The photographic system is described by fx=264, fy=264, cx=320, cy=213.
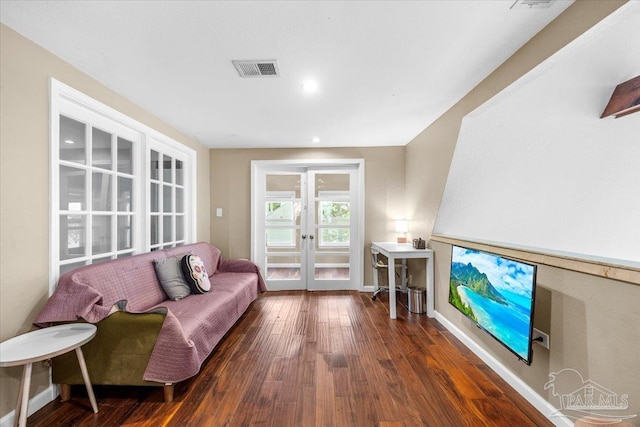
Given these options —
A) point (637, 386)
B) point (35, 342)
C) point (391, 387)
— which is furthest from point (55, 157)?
point (637, 386)

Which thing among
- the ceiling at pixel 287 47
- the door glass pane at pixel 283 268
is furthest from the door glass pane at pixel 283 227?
the ceiling at pixel 287 47

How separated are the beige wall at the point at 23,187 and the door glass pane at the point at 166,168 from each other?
4.67ft

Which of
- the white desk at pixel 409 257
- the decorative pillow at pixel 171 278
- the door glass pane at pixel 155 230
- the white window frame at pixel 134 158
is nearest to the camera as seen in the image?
the white window frame at pixel 134 158

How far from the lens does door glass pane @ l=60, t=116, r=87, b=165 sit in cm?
202

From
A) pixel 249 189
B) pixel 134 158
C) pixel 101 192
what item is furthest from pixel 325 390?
pixel 249 189

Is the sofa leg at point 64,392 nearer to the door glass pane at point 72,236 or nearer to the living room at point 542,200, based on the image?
the living room at point 542,200

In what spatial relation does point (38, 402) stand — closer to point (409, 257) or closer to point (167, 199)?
point (167, 199)

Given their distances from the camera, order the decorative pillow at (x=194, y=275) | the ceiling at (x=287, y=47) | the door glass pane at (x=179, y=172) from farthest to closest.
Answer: the door glass pane at (x=179, y=172) → the decorative pillow at (x=194, y=275) → the ceiling at (x=287, y=47)

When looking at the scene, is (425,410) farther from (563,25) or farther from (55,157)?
(55,157)

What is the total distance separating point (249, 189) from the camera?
4.31m

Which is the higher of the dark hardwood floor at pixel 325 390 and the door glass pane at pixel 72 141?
the door glass pane at pixel 72 141

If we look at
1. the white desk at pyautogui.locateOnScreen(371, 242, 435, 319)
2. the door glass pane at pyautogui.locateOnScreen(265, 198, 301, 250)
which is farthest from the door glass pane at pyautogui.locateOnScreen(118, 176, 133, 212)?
the white desk at pyautogui.locateOnScreen(371, 242, 435, 319)

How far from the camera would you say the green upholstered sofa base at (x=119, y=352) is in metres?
1.74

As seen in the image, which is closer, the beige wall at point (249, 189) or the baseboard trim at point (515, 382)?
the baseboard trim at point (515, 382)
